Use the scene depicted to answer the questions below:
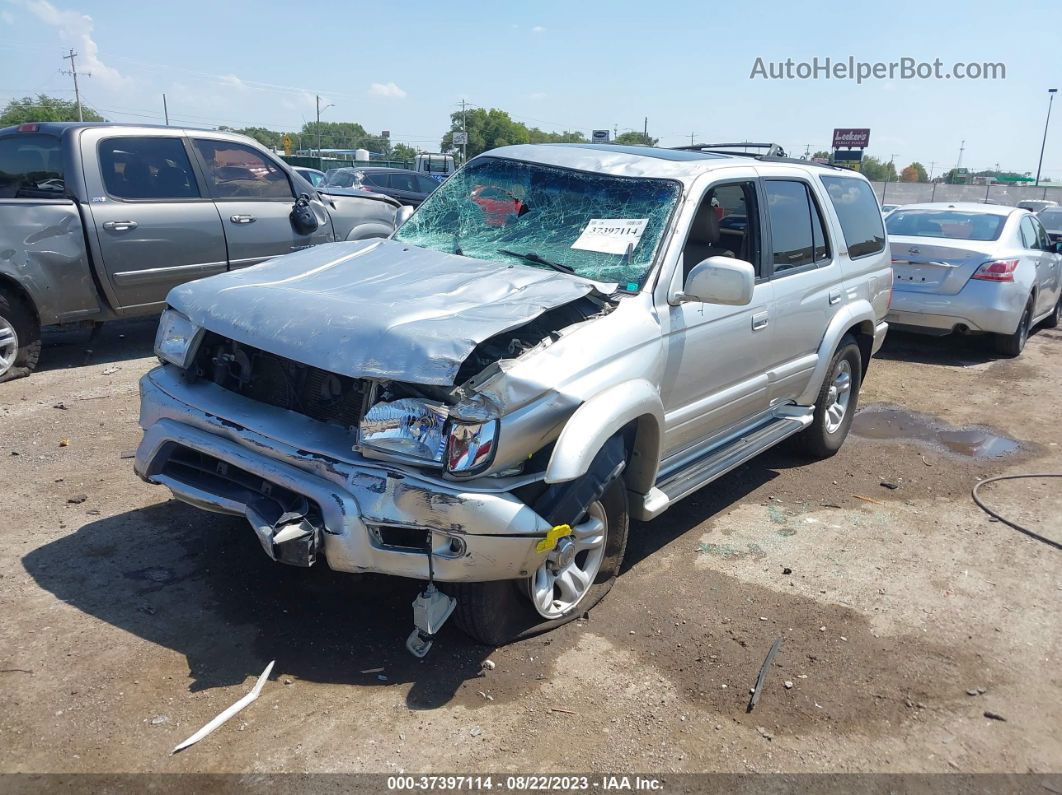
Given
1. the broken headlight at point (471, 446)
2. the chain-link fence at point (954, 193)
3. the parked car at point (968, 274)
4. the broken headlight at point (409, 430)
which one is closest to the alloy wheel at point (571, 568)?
the broken headlight at point (471, 446)

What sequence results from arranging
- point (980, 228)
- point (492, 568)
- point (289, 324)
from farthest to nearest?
point (980, 228) → point (289, 324) → point (492, 568)

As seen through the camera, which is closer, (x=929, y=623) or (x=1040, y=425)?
(x=929, y=623)

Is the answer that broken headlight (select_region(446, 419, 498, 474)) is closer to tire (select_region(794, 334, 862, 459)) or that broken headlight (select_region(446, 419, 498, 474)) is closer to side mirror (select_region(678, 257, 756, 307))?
side mirror (select_region(678, 257, 756, 307))

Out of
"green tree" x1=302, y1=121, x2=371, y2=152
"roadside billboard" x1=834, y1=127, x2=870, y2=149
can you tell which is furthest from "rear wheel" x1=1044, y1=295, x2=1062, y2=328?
"green tree" x1=302, y1=121, x2=371, y2=152

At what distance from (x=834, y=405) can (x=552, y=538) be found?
3729 mm

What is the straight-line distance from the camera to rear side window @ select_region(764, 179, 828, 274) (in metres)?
4.94

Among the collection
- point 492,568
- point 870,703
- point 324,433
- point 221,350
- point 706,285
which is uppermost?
point 706,285

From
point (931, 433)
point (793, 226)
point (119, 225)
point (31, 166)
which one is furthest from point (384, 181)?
point (793, 226)

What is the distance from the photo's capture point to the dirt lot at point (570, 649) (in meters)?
2.90

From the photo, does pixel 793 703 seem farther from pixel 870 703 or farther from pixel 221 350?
pixel 221 350

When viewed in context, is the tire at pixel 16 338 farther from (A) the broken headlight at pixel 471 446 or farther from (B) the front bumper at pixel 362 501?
(A) the broken headlight at pixel 471 446

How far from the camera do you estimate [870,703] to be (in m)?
3.28

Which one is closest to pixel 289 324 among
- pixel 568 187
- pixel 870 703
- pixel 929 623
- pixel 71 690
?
pixel 71 690

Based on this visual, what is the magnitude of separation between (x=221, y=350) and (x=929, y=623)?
11.4 ft
